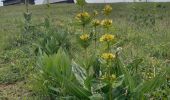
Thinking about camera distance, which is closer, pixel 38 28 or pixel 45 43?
pixel 45 43

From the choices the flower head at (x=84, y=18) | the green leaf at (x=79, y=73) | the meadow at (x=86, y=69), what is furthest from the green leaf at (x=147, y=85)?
the flower head at (x=84, y=18)

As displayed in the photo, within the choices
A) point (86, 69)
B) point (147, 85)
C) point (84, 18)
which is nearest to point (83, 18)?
point (84, 18)

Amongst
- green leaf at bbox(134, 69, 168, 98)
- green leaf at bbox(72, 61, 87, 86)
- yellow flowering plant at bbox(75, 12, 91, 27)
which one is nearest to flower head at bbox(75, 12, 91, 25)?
yellow flowering plant at bbox(75, 12, 91, 27)

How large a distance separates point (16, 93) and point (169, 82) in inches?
67.5

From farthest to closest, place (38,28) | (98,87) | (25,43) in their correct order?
(38,28), (25,43), (98,87)

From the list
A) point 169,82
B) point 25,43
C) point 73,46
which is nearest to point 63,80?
point 169,82

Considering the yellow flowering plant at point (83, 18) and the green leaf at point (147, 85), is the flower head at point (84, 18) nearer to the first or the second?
the yellow flowering plant at point (83, 18)

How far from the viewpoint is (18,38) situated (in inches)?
336

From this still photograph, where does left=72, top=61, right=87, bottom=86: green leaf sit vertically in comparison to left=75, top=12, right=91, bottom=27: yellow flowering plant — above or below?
below

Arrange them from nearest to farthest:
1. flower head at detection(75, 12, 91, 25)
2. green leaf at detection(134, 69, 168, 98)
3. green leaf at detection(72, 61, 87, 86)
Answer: green leaf at detection(134, 69, 168, 98) → flower head at detection(75, 12, 91, 25) → green leaf at detection(72, 61, 87, 86)

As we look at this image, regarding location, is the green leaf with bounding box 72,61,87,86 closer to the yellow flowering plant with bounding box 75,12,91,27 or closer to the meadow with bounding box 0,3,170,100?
the meadow with bounding box 0,3,170,100

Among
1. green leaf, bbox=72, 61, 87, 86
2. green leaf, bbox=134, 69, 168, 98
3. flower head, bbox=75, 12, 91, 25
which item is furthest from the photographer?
green leaf, bbox=72, 61, 87, 86

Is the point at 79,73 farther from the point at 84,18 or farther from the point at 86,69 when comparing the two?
the point at 84,18

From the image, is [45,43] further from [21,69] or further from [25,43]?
[25,43]
